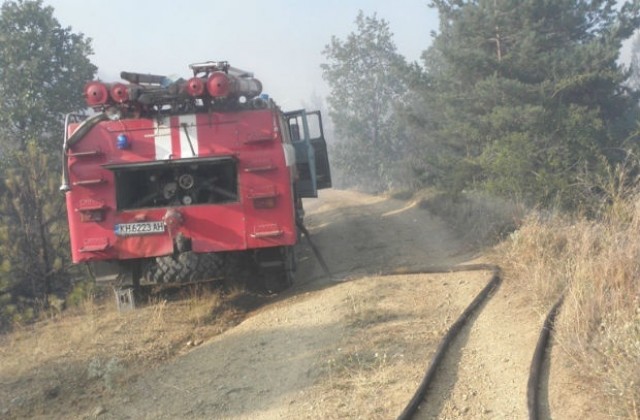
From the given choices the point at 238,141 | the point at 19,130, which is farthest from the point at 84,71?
the point at 238,141

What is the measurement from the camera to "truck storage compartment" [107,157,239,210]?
6934 mm

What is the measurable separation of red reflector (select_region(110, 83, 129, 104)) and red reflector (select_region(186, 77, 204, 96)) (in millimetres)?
712

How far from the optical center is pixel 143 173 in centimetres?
746

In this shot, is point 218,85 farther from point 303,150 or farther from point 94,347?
point 303,150

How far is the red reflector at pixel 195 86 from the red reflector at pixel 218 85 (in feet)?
0.26

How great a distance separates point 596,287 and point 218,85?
14.1 feet

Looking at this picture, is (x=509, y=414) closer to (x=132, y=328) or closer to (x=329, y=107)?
(x=132, y=328)

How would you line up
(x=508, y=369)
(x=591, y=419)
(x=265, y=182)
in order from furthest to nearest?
(x=265, y=182) < (x=508, y=369) < (x=591, y=419)

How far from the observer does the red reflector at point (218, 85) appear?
20.9 feet

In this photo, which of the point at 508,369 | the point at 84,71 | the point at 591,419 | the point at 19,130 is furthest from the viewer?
the point at 84,71

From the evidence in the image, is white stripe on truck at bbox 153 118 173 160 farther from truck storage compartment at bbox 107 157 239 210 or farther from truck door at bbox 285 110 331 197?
truck door at bbox 285 110 331 197

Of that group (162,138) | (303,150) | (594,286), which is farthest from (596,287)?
(303,150)

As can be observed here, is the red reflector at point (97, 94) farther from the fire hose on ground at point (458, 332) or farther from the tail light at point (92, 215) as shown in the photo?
the fire hose on ground at point (458, 332)

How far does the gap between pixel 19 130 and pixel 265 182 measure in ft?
34.3
